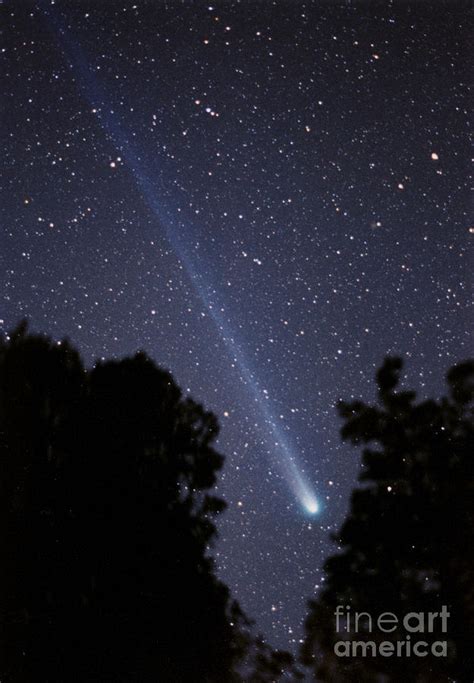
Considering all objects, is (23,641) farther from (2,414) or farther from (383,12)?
(383,12)

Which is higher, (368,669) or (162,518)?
(162,518)

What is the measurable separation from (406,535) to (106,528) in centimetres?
111

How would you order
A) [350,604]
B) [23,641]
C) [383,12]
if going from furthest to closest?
[383,12] → [350,604] → [23,641]

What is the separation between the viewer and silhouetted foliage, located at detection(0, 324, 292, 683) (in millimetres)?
2016

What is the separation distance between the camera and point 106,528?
214 centimetres

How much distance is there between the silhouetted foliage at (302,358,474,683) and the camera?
201 centimetres

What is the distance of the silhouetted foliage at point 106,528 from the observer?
2016 mm

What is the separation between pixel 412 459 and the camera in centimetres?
223

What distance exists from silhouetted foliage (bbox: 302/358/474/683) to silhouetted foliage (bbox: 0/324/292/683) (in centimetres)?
32

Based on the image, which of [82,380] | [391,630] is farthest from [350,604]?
[82,380]

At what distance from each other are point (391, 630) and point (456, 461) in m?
0.65

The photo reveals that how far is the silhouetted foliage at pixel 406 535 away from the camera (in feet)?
6.59

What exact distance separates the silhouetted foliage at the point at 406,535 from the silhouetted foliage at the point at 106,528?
12.7 inches

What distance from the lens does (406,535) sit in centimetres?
215
